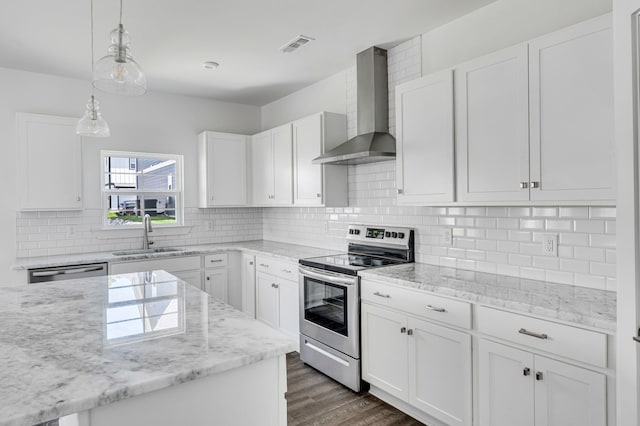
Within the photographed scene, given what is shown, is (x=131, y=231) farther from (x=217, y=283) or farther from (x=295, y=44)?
(x=295, y=44)

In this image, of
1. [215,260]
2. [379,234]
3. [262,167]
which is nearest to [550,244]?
[379,234]

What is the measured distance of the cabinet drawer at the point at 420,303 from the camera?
224 cm

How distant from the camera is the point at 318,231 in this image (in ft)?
14.6

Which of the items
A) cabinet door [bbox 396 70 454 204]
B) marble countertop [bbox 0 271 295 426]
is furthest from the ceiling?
marble countertop [bbox 0 271 295 426]

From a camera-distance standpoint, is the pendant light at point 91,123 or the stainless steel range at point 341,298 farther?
the stainless steel range at point 341,298

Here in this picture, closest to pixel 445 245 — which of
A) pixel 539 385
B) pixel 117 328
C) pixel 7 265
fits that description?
pixel 539 385

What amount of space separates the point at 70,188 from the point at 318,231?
8.41 feet

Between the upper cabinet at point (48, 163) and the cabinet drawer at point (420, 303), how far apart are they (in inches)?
124

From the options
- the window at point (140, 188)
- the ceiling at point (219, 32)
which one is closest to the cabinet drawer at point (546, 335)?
the ceiling at point (219, 32)

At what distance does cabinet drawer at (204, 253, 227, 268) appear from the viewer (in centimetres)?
449

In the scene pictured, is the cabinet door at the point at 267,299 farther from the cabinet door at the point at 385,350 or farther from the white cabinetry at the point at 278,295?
the cabinet door at the point at 385,350

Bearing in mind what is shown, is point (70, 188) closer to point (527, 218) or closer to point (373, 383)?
point (373, 383)

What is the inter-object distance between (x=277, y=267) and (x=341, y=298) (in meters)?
1.09

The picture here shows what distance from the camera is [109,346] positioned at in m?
1.36
